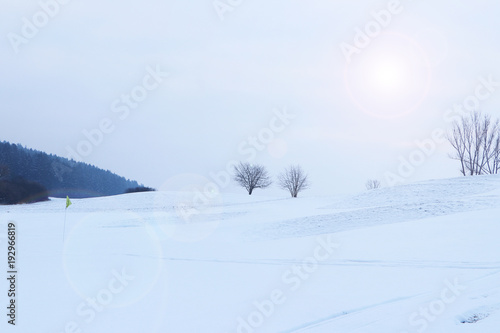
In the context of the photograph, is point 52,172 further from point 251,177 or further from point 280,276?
point 280,276

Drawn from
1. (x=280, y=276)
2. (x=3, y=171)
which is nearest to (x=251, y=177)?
(x=3, y=171)

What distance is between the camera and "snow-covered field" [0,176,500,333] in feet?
22.7

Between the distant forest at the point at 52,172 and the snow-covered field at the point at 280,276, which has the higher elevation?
the distant forest at the point at 52,172

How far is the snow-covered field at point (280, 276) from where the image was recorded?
22.7 feet

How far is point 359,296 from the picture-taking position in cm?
790

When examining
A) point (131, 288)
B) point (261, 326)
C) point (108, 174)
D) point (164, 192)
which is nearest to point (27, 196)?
point (164, 192)

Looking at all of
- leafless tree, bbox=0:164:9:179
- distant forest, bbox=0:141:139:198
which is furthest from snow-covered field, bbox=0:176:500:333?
distant forest, bbox=0:141:139:198

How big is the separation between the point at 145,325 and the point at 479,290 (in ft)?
20.2

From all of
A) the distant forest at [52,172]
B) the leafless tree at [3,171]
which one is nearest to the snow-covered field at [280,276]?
the leafless tree at [3,171]

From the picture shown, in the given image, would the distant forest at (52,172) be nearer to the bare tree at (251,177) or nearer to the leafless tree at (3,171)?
the leafless tree at (3,171)

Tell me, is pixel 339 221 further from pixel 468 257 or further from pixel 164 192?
pixel 164 192

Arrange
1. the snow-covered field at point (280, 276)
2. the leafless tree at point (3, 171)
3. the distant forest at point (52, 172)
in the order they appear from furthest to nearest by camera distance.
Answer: the distant forest at point (52, 172), the leafless tree at point (3, 171), the snow-covered field at point (280, 276)

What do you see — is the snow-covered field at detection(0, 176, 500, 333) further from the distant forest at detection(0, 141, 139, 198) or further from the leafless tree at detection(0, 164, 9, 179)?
the distant forest at detection(0, 141, 139, 198)

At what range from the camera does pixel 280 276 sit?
33.1ft
